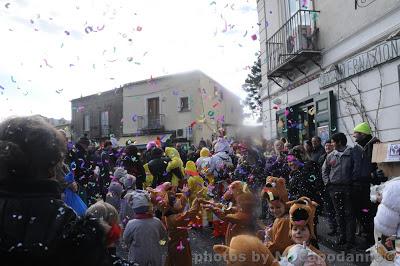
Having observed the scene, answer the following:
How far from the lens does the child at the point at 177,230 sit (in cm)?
486

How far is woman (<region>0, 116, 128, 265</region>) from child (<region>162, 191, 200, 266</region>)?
3.38 m

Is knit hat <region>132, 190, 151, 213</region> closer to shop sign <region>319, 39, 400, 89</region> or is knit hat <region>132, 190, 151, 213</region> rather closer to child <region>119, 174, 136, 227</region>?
child <region>119, 174, 136, 227</region>

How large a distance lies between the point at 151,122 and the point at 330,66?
20.8 meters

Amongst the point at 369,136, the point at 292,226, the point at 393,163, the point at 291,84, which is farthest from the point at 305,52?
the point at 292,226

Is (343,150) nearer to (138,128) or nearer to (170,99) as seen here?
(170,99)

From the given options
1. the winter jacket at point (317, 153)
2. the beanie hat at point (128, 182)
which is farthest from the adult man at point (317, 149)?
the beanie hat at point (128, 182)

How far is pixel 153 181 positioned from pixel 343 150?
144 inches

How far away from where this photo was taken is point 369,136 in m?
7.09

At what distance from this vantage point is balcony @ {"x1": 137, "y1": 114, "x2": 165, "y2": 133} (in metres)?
29.0

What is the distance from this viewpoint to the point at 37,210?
1514 mm

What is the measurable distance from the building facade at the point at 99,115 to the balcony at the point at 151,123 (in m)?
2.33

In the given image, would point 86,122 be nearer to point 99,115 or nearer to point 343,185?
point 99,115

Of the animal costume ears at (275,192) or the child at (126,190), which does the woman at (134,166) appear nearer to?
the child at (126,190)

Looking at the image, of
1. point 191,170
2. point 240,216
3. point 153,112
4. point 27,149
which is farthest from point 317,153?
point 153,112
